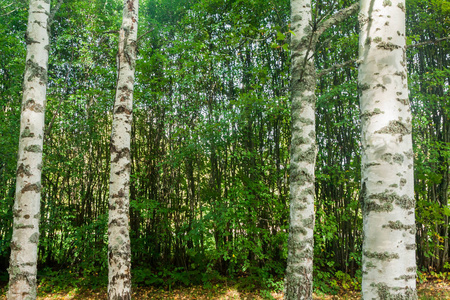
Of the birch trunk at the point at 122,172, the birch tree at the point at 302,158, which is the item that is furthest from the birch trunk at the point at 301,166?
the birch trunk at the point at 122,172

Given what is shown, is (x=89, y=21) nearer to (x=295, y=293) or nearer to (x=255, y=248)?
(x=255, y=248)

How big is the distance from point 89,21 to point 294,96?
20.1ft

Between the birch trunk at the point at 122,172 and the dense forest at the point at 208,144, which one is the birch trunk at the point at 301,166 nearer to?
the birch trunk at the point at 122,172

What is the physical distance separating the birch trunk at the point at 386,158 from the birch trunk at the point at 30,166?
267 centimetres

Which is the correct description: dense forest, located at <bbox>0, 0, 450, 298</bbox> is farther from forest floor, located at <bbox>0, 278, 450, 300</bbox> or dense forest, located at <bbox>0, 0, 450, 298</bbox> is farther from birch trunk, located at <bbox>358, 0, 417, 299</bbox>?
birch trunk, located at <bbox>358, 0, 417, 299</bbox>

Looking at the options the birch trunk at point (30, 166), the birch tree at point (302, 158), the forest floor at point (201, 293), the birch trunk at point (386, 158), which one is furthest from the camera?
the forest floor at point (201, 293)

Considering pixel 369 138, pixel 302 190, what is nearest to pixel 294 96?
pixel 302 190

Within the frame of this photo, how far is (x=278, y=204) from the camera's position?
505cm

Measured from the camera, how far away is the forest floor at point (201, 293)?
5.04 meters

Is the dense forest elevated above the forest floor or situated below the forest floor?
above

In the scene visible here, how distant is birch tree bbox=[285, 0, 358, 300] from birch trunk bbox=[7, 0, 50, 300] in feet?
7.34

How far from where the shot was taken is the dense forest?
16.8 ft

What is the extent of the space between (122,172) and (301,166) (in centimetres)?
179

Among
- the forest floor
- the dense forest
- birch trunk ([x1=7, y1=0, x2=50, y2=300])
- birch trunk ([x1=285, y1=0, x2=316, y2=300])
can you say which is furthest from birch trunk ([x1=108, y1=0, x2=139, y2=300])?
the forest floor
